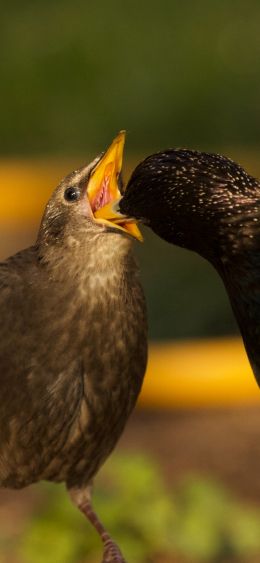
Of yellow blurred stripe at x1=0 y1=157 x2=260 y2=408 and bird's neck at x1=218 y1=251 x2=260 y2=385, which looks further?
yellow blurred stripe at x1=0 y1=157 x2=260 y2=408

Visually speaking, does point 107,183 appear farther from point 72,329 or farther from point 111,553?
point 111,553

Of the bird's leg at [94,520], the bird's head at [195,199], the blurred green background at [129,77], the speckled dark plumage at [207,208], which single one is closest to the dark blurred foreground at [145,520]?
the bird's leg at [94,520]

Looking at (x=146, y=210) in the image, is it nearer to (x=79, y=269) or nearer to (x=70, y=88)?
(x=79, y=269)

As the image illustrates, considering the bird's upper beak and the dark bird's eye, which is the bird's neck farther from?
the dark bird's eye

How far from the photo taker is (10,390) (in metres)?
3.29

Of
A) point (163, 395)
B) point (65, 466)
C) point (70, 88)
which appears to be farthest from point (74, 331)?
point (70, 88)

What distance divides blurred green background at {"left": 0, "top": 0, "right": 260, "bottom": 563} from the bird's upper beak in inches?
40.4

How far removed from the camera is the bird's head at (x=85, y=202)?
3.21m

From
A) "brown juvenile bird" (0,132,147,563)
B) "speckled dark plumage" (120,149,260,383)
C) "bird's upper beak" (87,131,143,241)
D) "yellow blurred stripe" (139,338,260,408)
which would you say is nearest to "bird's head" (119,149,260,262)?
Result: "speckled dark plumage" (120,149,260,383)

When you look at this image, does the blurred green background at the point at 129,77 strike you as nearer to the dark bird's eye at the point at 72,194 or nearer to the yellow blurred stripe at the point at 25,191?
the yellow blurred stripe at the point at 25,191

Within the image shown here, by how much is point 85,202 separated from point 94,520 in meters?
0.82

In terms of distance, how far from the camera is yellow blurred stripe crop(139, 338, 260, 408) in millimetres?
5344

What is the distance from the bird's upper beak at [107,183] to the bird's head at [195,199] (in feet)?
0.93

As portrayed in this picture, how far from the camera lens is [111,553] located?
3.47 m
